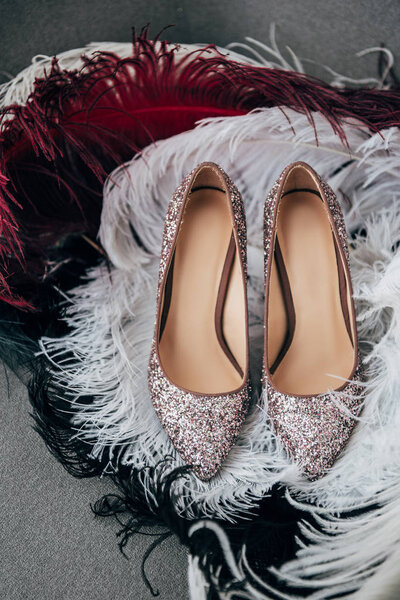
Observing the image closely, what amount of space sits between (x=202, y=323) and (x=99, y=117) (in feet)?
1.40

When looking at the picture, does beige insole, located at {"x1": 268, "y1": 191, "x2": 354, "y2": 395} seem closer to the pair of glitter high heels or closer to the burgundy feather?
the pair of glitter high heels

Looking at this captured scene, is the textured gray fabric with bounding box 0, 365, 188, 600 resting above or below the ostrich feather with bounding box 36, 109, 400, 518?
below

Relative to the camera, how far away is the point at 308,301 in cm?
85

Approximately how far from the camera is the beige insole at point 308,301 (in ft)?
2.67

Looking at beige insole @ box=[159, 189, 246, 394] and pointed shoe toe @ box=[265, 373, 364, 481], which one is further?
beige insole @ box=[159, 189, 246, 394]

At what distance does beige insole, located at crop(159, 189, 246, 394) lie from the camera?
0.82 meters

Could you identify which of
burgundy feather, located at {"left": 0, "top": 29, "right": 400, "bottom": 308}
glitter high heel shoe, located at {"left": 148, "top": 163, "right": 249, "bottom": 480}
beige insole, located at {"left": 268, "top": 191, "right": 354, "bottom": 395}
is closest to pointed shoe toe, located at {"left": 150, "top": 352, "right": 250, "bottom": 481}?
glitter high heel shoe, located at {"left": 148, "top": 163, "right": 249, "bottom": 480}

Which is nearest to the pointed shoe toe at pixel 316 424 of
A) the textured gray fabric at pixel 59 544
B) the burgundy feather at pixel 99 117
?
the textured gray fabric at pixel 59 544

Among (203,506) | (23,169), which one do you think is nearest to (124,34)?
(23,169)

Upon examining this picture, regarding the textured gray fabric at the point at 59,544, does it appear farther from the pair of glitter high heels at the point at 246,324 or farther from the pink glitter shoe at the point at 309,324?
the pink glitter shoe at the point at 309,324

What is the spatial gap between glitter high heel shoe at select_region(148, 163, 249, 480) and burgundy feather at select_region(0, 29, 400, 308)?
18 centimetres

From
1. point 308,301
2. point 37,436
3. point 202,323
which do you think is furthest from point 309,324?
point 37,436

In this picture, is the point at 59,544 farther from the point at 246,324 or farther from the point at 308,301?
the point at 308,301

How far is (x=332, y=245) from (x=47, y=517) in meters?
0.68
